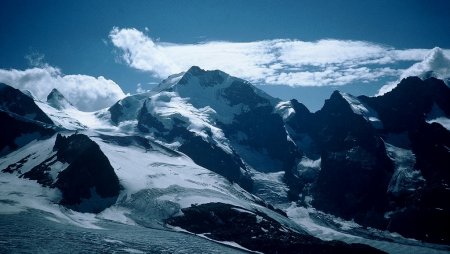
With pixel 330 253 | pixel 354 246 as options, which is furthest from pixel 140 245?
pixel 354 246

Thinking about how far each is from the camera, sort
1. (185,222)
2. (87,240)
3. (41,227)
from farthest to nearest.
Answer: (185,222), (41,227), (87,240)

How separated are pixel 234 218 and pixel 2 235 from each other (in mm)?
91245

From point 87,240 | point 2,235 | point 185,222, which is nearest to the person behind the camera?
point 2,235

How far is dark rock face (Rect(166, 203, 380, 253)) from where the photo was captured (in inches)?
6171

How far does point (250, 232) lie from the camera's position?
174 m

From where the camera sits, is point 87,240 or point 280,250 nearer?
point 87,240

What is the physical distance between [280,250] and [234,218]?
37688mm

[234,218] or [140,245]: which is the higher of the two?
[234,218]

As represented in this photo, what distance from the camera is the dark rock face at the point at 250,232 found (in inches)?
6171

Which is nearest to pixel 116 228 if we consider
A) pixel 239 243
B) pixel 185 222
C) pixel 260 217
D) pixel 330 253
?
pixel 185 222

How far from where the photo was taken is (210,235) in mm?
172375

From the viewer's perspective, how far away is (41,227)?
14775 cm

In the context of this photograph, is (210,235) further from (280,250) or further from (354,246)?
(354,246)

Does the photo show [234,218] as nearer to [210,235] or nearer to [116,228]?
[210,235]
